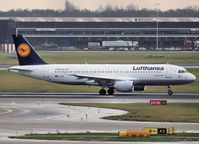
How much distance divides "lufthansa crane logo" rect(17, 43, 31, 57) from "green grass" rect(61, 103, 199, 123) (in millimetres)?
16964

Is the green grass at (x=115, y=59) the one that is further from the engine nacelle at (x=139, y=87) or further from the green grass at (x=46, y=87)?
the engine nacelle at (x=139, y=87)

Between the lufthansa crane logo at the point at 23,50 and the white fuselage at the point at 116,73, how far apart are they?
5.79 feet

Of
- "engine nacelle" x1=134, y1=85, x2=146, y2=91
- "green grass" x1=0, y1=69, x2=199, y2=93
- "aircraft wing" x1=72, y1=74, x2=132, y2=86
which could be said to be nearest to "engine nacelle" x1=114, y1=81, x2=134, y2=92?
"aircraft wing" x1=72, y1=74, x2=132, y2=86

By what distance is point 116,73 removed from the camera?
70312 millimetres

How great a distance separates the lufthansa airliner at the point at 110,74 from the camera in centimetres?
6925

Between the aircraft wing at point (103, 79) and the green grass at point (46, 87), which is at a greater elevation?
the aircraft wing at point (103, 79)

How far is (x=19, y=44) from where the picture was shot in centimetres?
7306

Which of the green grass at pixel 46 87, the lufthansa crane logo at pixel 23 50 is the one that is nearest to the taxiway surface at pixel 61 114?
the lufthansa crane logo at pixel 23 50

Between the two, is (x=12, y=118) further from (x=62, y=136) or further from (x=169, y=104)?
(x=169, y=104)

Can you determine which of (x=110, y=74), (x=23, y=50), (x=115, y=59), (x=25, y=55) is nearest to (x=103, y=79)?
(x=110, y=74)

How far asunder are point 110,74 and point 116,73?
793 mm

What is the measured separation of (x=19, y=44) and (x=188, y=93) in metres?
23.1

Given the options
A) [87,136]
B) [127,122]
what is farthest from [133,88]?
[87,136]

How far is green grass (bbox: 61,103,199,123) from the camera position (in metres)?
48.2
